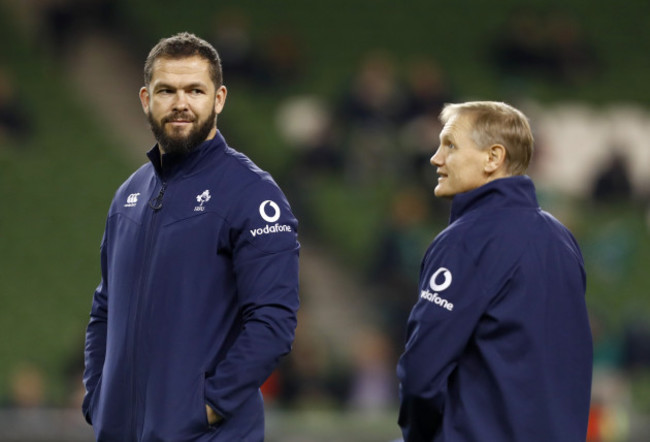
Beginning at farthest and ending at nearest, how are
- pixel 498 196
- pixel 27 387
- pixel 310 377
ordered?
pixel 310 377 < pixel 27 387 < pixel 498 196

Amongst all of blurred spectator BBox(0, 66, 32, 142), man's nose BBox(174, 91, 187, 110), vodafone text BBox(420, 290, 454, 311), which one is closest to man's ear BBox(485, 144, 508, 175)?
vodafone text BBox(420, 290, 454, 311)

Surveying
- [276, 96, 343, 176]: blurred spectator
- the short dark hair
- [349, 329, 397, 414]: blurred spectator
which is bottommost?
[349, 329, 397, 414]: blurred spectator

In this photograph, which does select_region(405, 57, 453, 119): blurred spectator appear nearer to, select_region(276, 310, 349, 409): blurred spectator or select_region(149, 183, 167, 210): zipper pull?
select_region(276, 310, 349, 409): blurred spectator

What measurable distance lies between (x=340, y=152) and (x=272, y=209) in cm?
858

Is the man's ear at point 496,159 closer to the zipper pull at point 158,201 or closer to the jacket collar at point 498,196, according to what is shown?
the jacket collar at point 498,196

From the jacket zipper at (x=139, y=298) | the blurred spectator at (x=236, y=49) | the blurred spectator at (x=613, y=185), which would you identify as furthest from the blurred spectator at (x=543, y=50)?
the jacket zipper at (x=139, y=298)

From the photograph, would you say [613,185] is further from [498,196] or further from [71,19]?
[498,196]

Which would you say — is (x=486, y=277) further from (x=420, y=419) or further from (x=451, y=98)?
(x=451, y=98)

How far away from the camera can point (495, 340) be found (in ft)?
9.64

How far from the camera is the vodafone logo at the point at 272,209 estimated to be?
310 centimetres

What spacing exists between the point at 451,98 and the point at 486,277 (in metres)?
9.86

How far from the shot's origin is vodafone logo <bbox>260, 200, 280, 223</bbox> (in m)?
3.10

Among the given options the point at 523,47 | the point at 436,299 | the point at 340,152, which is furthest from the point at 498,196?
the point at 523,47

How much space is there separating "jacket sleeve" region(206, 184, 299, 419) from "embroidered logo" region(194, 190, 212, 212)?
0.10m
